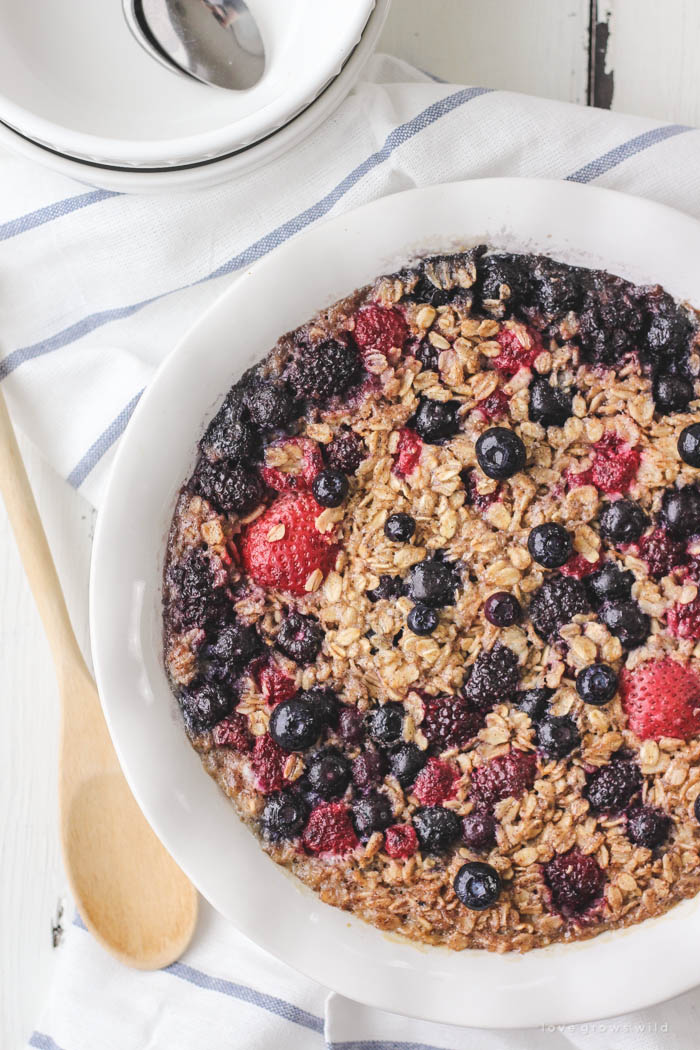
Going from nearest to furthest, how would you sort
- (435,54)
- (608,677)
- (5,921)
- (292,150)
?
(608,677)
(292,150)
(435,54)
(5,921)

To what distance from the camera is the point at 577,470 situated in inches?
61.6

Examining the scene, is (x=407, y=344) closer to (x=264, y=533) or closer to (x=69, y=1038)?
(x=264, y=533)

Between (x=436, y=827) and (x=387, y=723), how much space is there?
18 centimetres

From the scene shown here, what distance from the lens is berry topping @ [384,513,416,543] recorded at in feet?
5.10

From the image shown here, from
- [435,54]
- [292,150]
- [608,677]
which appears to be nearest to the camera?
[608,677]

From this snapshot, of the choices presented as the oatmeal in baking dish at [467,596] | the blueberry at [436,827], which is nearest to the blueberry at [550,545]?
the oatmeal in baking dish at [467,596]

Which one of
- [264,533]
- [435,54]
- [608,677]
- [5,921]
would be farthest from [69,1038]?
[435,54]

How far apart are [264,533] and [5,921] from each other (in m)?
1.03

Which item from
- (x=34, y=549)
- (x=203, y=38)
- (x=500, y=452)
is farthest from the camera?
(x=34, y=549)

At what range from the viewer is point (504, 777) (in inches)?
61.5

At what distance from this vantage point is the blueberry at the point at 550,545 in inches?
60.0

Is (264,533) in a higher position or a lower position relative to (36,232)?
lower

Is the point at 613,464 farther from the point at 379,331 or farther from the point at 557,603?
the point at 379,331

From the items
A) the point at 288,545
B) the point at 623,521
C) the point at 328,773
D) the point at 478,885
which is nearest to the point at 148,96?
the point at 288,545
